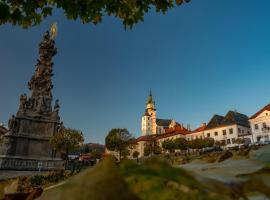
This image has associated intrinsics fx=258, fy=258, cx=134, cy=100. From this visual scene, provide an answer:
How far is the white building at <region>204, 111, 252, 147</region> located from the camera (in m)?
64.8

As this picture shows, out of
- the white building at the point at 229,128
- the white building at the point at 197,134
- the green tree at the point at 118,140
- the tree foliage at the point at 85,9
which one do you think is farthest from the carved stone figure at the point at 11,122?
the white building at the point at 197,134

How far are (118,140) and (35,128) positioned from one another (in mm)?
31778

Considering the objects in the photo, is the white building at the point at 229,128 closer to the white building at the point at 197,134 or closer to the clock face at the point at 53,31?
the white building at the point at 197,134

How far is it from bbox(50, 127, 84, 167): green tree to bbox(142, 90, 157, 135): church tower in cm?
8802

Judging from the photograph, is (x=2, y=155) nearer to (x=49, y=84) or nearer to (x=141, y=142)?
(x=49, y=84)

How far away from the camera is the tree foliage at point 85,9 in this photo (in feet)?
17.9

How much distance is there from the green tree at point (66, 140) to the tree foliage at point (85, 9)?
25.1 meters

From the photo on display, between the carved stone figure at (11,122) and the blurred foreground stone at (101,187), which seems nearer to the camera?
the blurred foreground stone at (101,187)

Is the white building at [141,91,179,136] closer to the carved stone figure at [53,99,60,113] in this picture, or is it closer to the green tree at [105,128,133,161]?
the green tree at [105,128,133,161]

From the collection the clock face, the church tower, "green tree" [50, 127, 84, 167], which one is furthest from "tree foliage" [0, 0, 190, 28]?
the church tower

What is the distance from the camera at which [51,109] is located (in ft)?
112

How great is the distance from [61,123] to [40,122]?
8.66 feet

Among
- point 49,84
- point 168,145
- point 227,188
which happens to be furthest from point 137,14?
point 168,145

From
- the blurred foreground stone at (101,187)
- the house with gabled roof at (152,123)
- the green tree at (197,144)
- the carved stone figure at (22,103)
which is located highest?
the house with gabled roof at (152,123)
